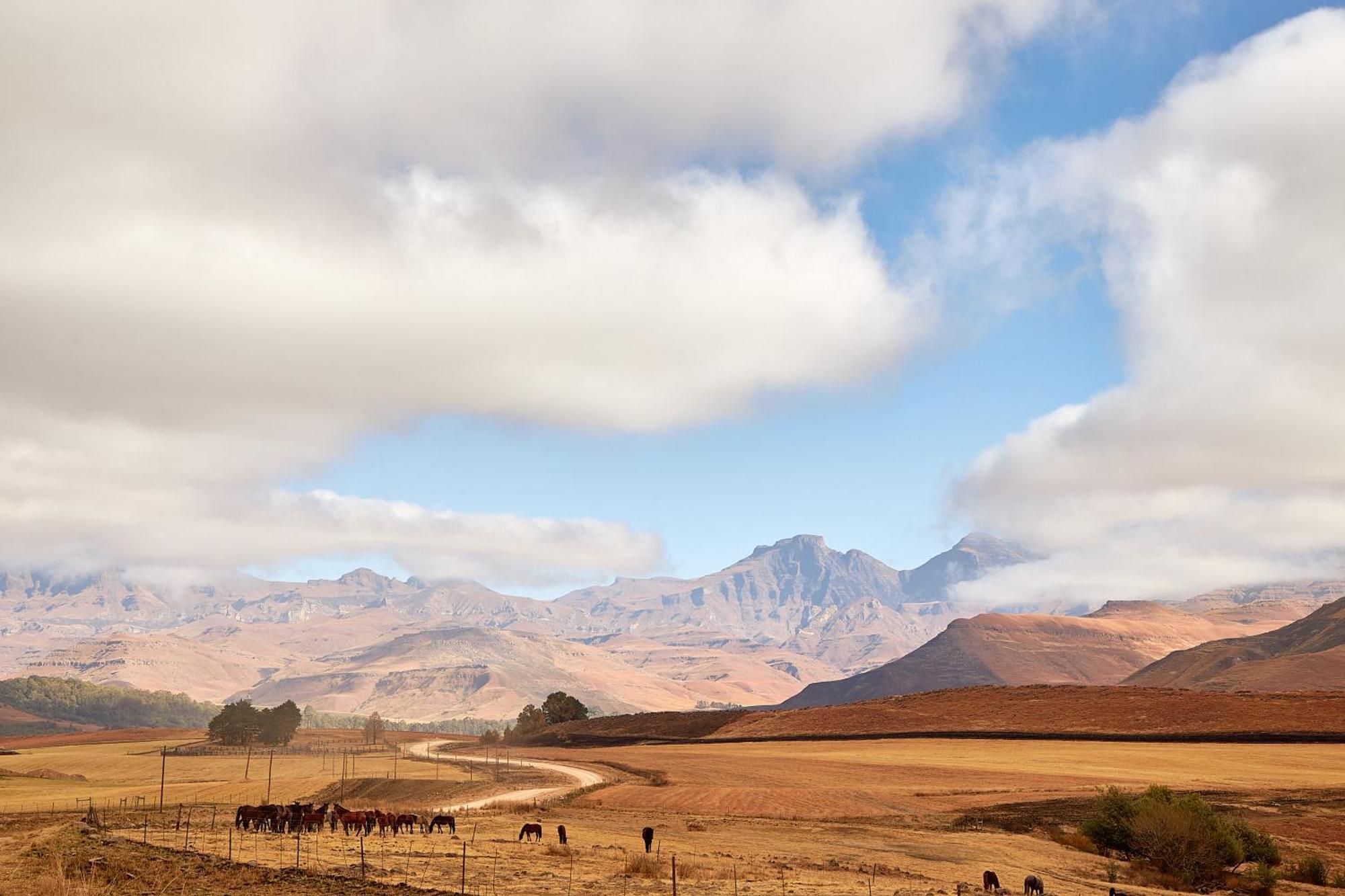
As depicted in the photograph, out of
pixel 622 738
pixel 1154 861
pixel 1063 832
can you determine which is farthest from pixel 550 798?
pixel 622 738

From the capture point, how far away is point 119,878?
31141 millimetres

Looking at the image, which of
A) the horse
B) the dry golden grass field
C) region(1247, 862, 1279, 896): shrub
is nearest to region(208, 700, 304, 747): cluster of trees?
the dry golden grass field

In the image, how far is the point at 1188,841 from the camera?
48188mm

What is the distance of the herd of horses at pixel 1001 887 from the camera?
35.7 m

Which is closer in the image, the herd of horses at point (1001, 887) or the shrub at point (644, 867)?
the herd of horses at point (1001, 887)

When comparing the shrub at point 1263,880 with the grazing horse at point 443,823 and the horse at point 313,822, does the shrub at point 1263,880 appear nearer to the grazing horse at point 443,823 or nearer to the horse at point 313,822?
the grazing horse at point 443,823

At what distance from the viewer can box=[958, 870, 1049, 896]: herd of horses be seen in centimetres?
3567

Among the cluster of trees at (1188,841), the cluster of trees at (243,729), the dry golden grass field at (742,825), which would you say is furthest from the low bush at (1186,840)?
the cluster of trees at (243,729)

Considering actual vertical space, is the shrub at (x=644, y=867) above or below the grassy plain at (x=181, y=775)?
above

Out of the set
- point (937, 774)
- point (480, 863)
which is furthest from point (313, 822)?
point (937, 774)

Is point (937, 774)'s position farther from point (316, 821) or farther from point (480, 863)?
point (480, 863)

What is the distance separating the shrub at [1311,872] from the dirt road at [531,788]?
1984 inches

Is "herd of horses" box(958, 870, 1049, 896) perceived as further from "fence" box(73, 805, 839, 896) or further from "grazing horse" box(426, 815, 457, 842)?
"grazing horse" box(426, 815, 457, 842)

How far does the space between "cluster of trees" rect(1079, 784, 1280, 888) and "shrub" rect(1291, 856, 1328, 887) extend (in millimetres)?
961
